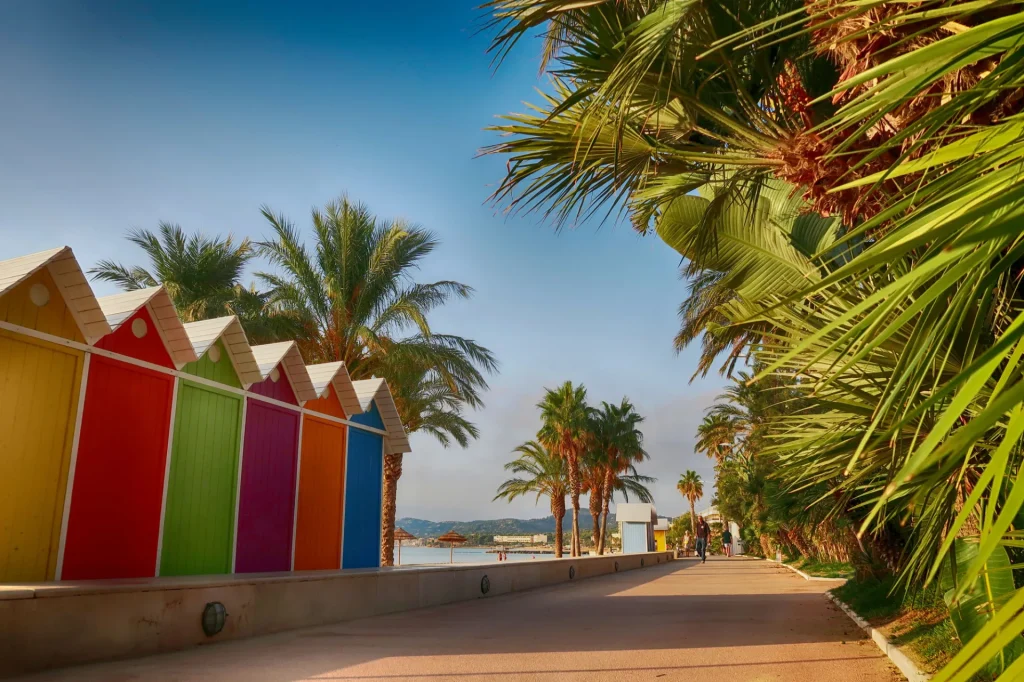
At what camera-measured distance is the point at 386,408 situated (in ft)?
57.6

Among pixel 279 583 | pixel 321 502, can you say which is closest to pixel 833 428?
pixel 279 583

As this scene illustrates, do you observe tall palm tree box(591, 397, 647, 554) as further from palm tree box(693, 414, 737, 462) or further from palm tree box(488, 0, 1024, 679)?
palm tree box(488, 0, 1024, 679)

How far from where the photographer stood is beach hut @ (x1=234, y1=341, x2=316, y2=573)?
41.3 ft

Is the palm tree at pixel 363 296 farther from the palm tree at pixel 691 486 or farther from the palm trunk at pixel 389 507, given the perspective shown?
the palm tree at pixel 691 486

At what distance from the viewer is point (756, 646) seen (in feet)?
27.1

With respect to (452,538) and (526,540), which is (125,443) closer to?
(452,538)

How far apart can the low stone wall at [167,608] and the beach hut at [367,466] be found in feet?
9.56

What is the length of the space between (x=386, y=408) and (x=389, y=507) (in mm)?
5424

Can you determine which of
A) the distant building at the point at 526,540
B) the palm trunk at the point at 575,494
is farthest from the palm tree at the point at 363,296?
the distant building at the point at 526,540

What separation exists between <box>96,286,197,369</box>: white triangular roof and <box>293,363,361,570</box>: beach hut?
3.25 metres

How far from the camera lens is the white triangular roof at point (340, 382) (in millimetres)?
15500

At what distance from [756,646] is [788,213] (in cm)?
461

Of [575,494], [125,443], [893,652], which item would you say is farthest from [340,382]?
[575,494]

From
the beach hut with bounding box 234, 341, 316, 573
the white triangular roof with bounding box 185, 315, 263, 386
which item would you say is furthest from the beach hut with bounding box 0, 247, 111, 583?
the beach hut with bounding box 234, 341, 316, 573
